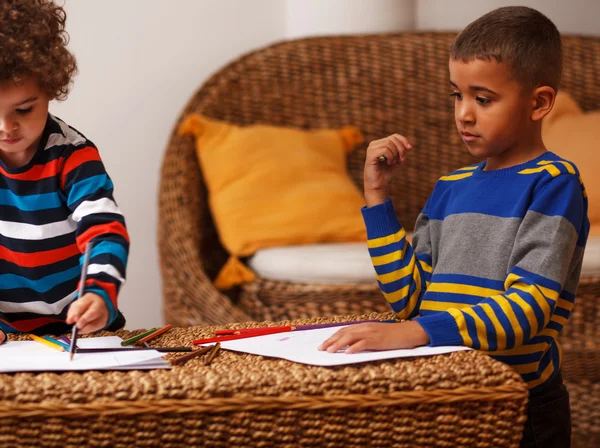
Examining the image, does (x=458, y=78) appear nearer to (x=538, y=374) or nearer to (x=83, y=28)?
(x=538, y=374)

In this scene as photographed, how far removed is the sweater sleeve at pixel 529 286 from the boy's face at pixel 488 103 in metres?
0.08

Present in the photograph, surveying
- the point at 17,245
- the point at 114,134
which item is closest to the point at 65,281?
the point at 17,245

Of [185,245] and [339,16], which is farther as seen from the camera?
[339,16]

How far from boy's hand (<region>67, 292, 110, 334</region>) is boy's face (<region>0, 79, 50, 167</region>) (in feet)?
0.58

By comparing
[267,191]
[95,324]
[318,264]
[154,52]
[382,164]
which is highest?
[154,52]

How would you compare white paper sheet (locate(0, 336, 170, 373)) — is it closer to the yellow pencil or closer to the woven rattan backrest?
the yellow pencil

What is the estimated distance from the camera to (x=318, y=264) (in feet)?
5.65

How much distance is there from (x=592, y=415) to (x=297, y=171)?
835mm

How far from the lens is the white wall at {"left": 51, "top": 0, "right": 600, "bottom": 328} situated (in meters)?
1.88

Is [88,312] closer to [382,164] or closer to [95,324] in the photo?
[95,324]

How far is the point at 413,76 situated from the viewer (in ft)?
7.12

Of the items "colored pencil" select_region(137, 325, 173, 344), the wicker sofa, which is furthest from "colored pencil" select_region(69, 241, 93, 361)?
the wicker sofa

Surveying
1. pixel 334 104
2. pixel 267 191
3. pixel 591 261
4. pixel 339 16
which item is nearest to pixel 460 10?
pixel 339 16

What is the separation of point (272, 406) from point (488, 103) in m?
0.41
